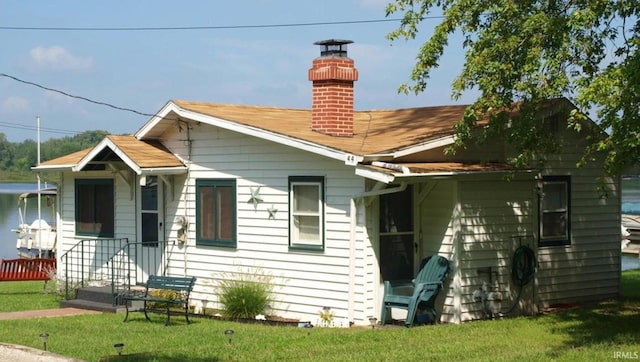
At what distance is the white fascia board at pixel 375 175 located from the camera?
45.4 feet

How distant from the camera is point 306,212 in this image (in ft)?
51.9

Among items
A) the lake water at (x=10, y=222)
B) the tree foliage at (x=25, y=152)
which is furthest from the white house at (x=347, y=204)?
the tree foliage at (x=25, y=152)

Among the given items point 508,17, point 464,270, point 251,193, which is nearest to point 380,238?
point 464,270

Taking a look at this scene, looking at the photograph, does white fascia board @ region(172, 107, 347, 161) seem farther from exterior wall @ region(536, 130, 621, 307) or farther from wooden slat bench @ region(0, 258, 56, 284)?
wooden slat bench @ region(0, 258, 56, 284)

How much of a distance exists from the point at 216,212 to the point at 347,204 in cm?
335

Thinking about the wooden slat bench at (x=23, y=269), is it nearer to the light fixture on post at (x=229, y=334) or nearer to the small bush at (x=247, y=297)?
the small bush at (x=247, y=297)

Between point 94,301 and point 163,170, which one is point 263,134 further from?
point 94,301

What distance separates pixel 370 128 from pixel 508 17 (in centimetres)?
476

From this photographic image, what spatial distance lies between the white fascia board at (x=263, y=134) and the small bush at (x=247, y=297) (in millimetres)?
2435

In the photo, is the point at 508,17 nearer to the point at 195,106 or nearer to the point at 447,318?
the point at 447,318

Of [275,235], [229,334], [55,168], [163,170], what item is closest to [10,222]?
[55,168]

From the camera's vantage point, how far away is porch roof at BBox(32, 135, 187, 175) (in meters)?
17.4

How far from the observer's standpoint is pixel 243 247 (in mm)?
16891

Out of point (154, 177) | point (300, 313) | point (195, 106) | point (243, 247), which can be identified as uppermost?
point (195, 106)
